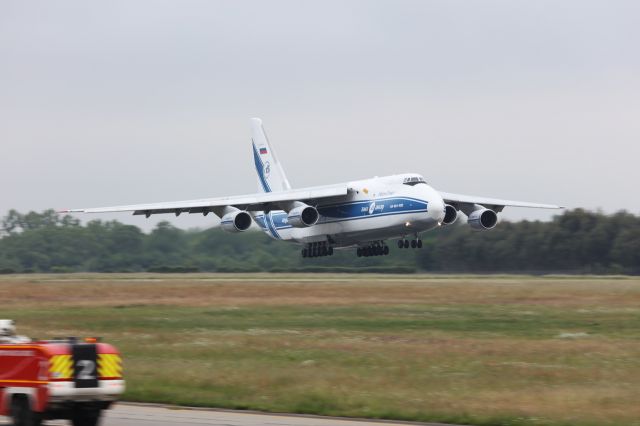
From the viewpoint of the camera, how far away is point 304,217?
164ft

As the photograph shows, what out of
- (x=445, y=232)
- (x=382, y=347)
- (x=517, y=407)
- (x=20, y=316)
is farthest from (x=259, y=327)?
(x=445, y=232)

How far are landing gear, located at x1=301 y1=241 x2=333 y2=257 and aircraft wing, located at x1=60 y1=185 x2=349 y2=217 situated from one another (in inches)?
85.2

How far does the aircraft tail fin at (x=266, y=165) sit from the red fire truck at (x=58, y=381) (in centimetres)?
4633

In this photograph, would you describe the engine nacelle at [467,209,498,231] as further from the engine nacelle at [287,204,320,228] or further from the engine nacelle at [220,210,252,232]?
the engine nacelle at [220,210,252,232]

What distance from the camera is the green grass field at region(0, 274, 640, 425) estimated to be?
54.1 ft

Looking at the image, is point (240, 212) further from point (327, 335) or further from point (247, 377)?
point (247, 377)

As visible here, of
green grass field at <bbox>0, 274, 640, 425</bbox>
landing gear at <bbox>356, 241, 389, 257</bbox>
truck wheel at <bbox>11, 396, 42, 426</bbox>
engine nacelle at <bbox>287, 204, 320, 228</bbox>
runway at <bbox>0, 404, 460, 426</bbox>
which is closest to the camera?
truck wheel at <bbox>11, 396, 42, 426</bbox>

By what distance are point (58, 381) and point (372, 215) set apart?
1486 inches

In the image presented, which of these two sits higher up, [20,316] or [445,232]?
[445,232]

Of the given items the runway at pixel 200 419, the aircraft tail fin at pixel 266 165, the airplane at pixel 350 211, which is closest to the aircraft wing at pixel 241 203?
the airplane at pixel 350 211

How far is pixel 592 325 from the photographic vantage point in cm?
2769

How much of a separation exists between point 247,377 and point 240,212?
103 feet

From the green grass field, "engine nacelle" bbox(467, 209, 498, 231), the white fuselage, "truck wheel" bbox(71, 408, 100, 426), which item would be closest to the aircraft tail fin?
the white fuselage

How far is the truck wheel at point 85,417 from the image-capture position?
503 inches
